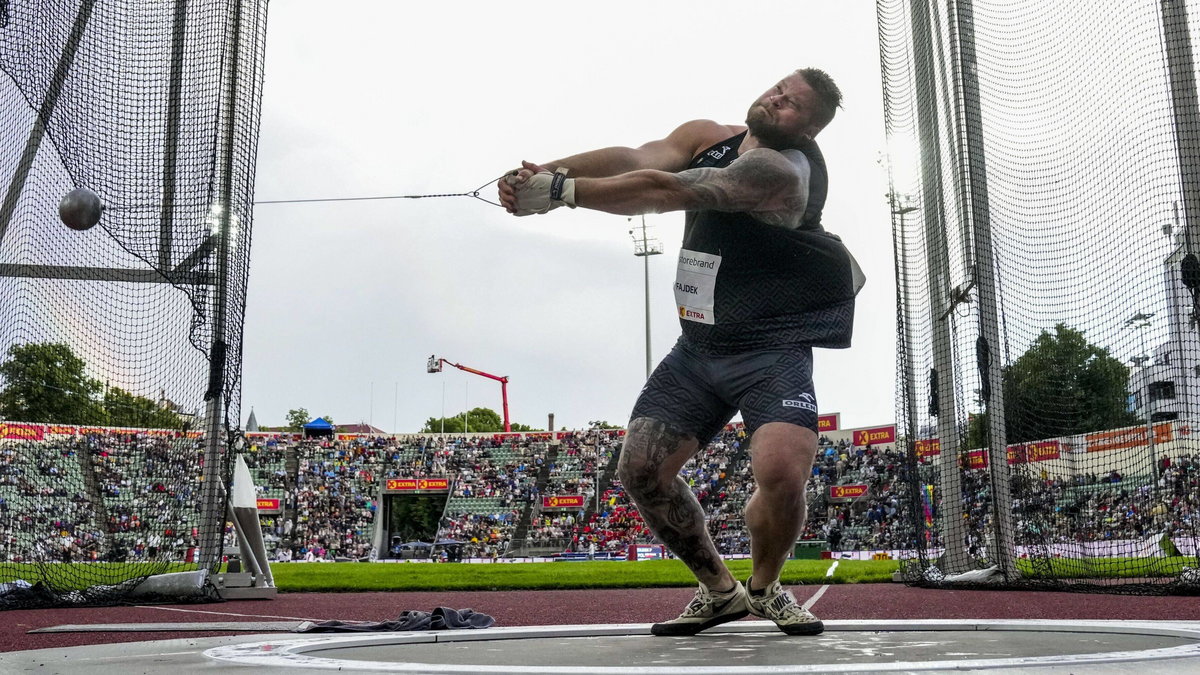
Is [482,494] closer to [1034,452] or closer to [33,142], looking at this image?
[1034,452]

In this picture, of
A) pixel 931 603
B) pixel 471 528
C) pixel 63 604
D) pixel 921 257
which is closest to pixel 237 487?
pixel 63 604

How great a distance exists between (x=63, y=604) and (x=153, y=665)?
6703 millimetres

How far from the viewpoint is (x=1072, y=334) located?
1020 centimetres

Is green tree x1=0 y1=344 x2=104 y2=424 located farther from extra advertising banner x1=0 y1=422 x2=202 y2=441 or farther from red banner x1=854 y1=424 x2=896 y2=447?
red banner x1=854 y1=424 x2=896 y2=447

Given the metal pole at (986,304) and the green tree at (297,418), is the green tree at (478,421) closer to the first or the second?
the green tree at (297,418)

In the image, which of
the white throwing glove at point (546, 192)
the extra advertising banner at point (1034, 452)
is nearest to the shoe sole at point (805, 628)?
the white throwing glove at point (546, 192)

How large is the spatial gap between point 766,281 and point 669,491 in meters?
0.86

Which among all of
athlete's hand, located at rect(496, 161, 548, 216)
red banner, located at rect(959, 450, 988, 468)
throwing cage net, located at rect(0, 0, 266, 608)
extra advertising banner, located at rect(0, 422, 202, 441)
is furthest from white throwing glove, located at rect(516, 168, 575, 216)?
extra advertising banner, located at rect(0, 422, 202, 441)

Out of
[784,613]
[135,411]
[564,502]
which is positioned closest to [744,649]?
[784,613]

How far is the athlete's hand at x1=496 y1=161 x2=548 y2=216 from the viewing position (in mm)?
3418

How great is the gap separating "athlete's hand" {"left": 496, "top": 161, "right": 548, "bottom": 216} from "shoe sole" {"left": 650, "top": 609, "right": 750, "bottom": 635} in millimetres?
1583

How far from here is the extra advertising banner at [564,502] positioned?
3934 cm

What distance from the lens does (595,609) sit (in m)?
7.96

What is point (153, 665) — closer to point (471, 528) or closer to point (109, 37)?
point (109, 37)
